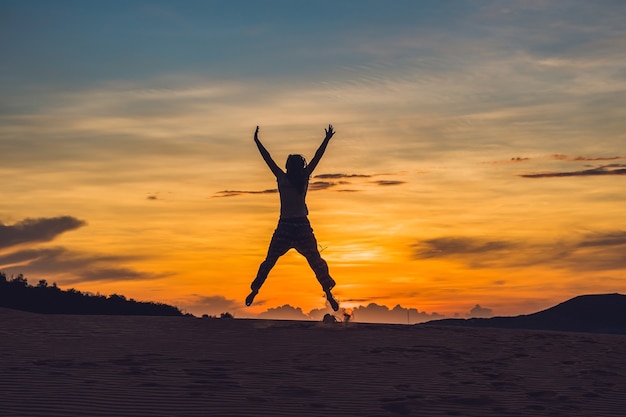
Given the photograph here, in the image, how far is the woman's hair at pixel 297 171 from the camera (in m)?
14.7

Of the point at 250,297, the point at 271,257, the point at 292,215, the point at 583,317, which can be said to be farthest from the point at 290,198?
the point at 583,317

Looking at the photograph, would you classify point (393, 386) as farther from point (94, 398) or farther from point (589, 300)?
point (589, 300)

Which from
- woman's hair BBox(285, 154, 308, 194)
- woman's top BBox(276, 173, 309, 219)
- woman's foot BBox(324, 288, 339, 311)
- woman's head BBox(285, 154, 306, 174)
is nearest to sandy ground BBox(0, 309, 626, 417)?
woman's foot BBox(324, 288, 339, 311)

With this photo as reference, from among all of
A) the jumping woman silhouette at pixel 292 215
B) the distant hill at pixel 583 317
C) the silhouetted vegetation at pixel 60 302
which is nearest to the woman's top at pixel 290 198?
the jumping woman silhouette at pixel 292 215

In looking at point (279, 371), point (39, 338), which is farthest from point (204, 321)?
point (279, 371)

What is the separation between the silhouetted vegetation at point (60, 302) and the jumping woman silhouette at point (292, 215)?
45.3ft

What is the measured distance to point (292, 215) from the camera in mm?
14945

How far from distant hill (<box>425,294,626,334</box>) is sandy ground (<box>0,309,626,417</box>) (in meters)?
40.7

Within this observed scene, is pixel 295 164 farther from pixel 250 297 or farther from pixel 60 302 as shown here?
pixel 60 302

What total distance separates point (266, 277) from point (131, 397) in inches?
211

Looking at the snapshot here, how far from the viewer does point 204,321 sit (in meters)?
16.4

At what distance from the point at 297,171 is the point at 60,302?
1623 centimetres

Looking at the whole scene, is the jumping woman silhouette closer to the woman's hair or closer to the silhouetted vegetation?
the woman's hair

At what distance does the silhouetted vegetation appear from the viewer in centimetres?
2755
